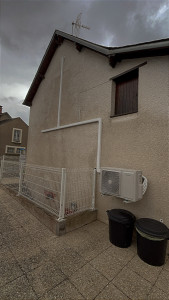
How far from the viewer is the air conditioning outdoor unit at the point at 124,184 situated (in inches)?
107

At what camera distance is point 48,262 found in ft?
7.29

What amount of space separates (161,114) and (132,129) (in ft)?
2.35

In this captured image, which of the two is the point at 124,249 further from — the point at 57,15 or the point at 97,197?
the point at 57,15

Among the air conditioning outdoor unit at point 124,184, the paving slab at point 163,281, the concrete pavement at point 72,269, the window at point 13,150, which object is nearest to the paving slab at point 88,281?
the concrete pavement at point 72,269

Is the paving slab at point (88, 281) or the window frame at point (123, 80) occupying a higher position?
the window frame at point (123, 80)

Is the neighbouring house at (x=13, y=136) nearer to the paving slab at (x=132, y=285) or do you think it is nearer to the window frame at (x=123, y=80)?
the window frame at (x=123, y=80)

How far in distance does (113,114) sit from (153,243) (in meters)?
3.22

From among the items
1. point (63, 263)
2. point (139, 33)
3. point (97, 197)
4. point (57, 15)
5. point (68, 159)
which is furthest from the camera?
point (57, 15)

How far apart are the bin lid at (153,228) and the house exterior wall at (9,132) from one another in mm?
20212

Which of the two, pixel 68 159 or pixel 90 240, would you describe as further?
pixel 68 159

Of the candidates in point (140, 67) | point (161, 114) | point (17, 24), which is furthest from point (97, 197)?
point (17, 24)

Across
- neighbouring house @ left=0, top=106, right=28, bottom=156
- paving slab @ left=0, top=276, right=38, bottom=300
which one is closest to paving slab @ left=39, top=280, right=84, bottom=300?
paving slab @ left=0, top=276, right=38, bottom=300

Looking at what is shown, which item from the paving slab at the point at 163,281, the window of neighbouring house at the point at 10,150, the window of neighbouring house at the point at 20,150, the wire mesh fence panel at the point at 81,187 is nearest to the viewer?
the paving slab at the point at 163,281

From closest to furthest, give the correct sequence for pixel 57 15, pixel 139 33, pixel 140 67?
1. pixel 140 67
2. pixel 139 33
3. pixel 57 15
